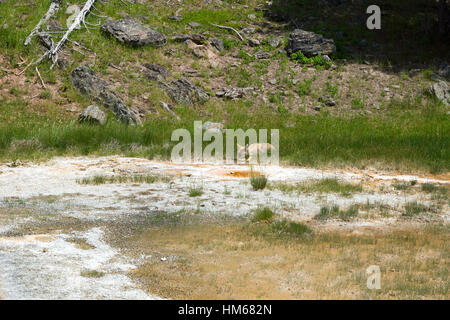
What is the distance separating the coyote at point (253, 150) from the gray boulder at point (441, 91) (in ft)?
31.7

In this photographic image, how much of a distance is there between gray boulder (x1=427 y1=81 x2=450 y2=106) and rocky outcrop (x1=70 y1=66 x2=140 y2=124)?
1147 centimetres

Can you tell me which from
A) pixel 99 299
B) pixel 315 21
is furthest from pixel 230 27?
pixel 99 299

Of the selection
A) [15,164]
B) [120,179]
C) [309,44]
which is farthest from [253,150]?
[309,44]

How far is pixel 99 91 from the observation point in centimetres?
2092

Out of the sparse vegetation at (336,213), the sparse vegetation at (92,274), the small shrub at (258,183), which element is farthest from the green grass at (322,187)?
the sparse vegetation at (92,274)

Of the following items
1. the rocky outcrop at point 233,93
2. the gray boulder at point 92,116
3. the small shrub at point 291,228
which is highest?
the rocky outcrop at point 233,93

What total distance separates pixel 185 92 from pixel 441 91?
9866 millimetres

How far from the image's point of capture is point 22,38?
23.0 metres

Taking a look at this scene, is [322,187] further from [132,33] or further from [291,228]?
[132,33]

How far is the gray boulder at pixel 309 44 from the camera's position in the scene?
25.2 meters

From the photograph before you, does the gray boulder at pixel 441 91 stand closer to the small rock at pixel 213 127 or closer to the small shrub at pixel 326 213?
the small rock at pixel 213 127

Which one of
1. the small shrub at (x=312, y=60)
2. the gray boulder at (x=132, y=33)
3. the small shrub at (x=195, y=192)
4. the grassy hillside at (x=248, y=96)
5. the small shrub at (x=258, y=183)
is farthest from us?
the small shrub at (x=312, y=60)

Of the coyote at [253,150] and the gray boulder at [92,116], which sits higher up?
the gray boulder at [92,116]

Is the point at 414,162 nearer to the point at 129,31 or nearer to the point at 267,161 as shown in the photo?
the point at 267,161
